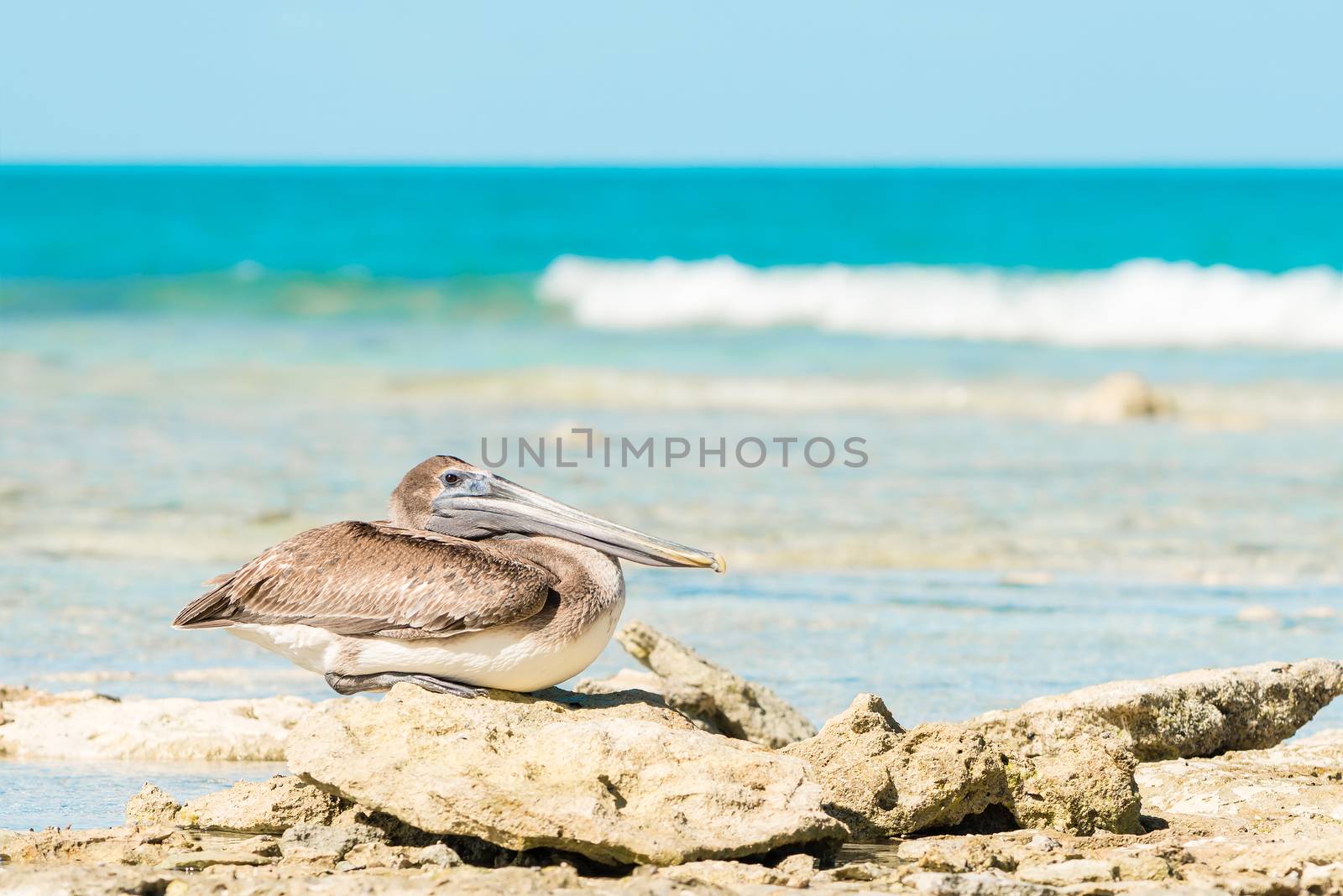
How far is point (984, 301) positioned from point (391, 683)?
29977 mm

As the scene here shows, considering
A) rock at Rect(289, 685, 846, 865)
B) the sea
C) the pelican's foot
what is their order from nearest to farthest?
rock at Rect(289, 685, 846, 865) → the pelican's foot → the sea

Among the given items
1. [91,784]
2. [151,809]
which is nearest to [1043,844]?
[151,809]

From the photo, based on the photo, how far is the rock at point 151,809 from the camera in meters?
4.64

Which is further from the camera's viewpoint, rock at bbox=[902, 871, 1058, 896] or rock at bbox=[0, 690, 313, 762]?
rock at bbox=[0, 690, 313, 762]

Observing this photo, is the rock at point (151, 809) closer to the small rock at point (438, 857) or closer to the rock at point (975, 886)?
the small rock at point (438, 857)

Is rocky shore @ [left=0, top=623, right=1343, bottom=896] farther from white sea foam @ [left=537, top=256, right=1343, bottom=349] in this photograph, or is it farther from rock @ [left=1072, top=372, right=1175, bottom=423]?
white sea foam @ [left=537, top=256, right=1343, bottom=349]

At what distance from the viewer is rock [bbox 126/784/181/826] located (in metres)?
4.64

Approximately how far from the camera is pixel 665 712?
16.1ft

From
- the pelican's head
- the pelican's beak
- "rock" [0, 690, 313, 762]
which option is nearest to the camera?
the pelican's beak

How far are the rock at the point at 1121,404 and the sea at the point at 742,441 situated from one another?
192mm

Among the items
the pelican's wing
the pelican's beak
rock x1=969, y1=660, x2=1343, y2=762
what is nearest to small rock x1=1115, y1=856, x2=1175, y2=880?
rock x1=969, y1=660, x2=1343, y2=762

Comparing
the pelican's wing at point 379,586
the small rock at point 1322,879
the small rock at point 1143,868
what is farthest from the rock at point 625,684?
the small rock at point 1322,879

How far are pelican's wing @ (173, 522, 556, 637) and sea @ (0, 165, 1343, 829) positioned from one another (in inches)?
27.5

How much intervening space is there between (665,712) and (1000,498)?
727 centimetres
